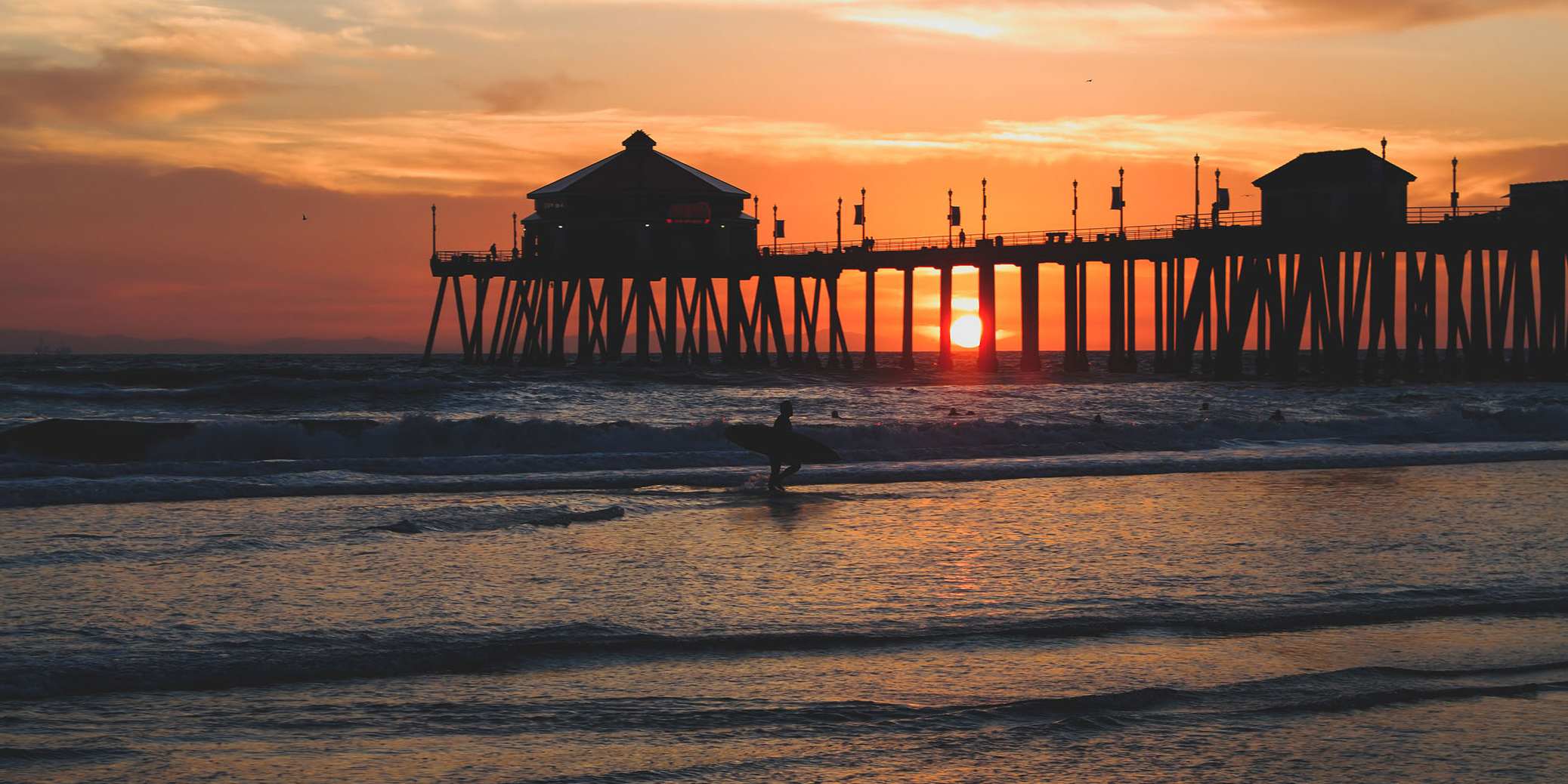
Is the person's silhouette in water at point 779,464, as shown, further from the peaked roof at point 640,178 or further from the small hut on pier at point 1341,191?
the peaked roof at point 640,178

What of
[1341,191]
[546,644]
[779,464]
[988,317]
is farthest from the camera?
[988,317]

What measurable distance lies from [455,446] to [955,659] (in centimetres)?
2024

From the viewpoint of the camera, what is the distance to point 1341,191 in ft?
187

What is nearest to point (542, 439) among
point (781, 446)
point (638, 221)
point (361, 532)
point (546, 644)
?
point (781, 446)

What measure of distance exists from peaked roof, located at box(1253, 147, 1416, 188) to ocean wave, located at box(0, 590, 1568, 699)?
52394 mm

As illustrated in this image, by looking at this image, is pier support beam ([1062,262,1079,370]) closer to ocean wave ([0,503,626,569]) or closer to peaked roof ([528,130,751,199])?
peaked roof ([528,130,751,199])

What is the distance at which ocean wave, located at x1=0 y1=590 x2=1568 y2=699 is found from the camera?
285 inches

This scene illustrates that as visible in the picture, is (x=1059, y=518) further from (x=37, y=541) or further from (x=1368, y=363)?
(x=1368, y=363)

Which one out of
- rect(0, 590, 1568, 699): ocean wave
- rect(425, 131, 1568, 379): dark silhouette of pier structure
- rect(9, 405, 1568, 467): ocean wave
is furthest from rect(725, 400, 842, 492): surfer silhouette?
rect(425, 131, 1568, 379): dark silhouette of pier structure

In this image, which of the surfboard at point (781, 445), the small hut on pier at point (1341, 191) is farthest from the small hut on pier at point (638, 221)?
the surfboard at point (781, 445)

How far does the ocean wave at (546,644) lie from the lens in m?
7.24

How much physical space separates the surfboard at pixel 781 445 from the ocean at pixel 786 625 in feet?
1.76

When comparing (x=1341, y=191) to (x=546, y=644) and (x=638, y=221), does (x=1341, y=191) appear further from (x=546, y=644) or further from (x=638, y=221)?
(x=546, y=644)

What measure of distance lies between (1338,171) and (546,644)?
56566 mm
